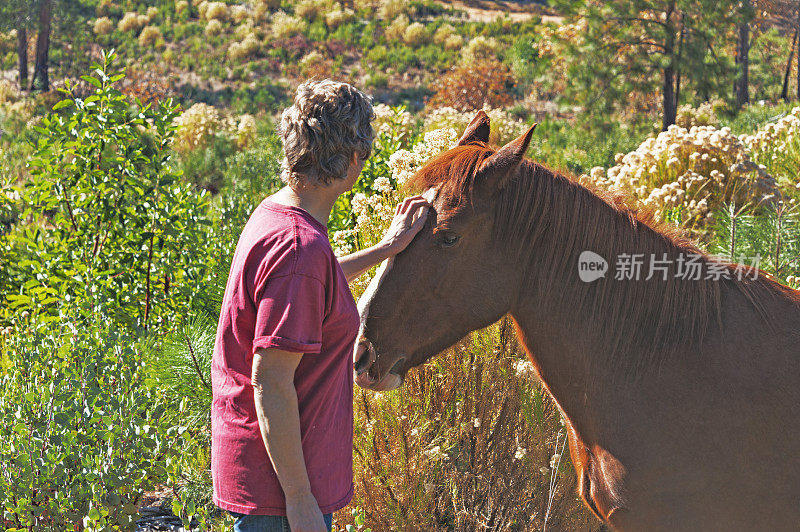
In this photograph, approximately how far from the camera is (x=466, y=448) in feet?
10.3

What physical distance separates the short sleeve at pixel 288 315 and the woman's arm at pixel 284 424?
35 millimetres

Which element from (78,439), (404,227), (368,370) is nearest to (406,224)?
(404,227)

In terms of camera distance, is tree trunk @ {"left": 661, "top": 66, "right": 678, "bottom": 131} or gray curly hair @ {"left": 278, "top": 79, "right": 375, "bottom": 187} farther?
tree trunk @ {"left": 661, "top": 66, "right": 678, "bottom": 131}

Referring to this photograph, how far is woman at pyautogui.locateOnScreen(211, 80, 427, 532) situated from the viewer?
1.53 metres

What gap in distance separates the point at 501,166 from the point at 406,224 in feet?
1.05

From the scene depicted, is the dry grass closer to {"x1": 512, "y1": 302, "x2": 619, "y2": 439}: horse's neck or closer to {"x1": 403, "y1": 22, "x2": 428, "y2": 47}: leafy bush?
{"x1": 512, "y1": 302, "x2": 619, "y2": 439}: horse's neck

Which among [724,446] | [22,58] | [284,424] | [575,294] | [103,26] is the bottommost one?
[724,446]

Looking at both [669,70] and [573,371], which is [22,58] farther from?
[573,371]

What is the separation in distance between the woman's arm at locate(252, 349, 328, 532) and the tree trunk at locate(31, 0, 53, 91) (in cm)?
2672

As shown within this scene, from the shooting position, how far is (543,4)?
38344 millimetres

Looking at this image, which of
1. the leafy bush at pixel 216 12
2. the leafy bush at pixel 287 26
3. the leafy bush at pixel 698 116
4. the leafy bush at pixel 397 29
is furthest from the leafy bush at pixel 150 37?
the leafy bush at pixel 698 116

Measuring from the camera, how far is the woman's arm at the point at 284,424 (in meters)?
1.53

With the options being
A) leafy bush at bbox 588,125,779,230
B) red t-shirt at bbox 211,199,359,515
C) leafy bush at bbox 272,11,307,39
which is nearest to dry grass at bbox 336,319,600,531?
→ red t-shirt at bbox 211,199,359,515
